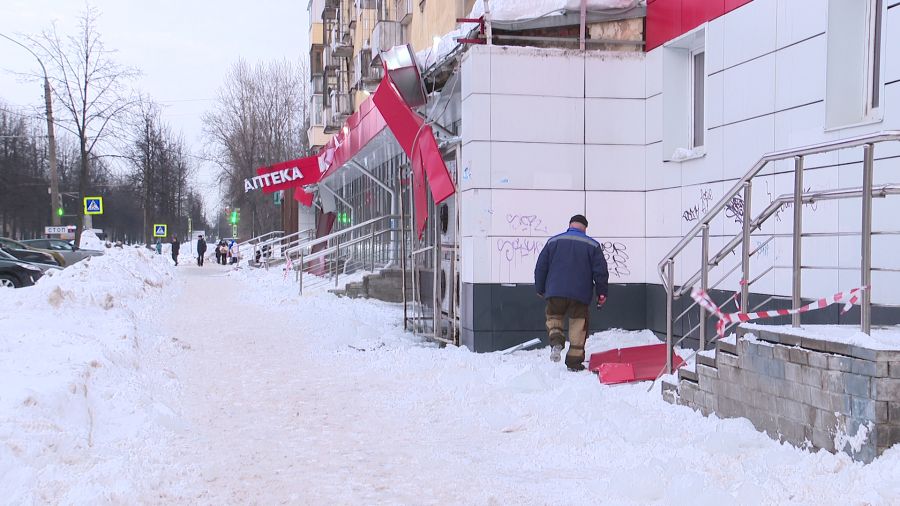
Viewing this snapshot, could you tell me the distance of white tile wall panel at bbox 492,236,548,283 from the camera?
8.63m

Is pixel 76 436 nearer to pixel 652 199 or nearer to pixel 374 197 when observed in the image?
pixel 652 199

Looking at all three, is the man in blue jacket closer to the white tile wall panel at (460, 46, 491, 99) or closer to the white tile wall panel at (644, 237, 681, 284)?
the white tile wall panel at (644, 237, 681, 284)

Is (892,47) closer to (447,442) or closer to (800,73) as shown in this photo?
(800,73)

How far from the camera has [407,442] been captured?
5.30 meters

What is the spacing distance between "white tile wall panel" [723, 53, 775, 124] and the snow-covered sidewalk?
2.75 meters

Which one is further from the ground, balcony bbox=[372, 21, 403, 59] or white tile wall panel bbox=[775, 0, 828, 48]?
balcony bbox=[372, 21, 403, 59]

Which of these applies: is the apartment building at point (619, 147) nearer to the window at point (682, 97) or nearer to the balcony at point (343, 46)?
the window at point (682, 97)

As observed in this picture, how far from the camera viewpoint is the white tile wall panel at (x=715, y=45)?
767 centimetres

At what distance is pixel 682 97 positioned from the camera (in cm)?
864

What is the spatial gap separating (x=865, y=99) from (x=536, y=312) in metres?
3.98

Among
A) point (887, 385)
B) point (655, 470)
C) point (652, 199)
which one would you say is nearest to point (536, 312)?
point (652, 199)

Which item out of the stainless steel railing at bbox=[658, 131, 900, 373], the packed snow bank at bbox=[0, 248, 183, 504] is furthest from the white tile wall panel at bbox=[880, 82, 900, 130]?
the packed snow bank at bbox=[0, 248, 183, 504]

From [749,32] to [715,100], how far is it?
748 mm

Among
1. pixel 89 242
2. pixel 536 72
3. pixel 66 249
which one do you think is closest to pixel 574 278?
pixel 536 72
